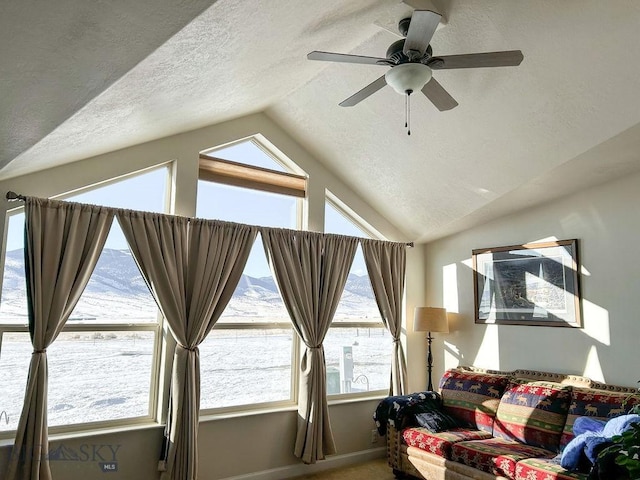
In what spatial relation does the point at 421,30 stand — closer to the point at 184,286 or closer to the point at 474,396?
the point at 184,286

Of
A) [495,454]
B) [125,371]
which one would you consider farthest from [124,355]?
[495,454]

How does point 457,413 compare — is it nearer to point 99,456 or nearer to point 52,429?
point 99,456

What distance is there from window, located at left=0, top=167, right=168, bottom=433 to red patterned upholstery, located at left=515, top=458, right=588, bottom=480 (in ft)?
9.10

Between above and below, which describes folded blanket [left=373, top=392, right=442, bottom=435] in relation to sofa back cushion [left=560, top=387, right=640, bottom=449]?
below

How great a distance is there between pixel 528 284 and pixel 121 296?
3560 millimetres

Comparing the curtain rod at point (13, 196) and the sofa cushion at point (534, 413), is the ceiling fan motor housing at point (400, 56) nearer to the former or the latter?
the curtain rod at point (13, 196)

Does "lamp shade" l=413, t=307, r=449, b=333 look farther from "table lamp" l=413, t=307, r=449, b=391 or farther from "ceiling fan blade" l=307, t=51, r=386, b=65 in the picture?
"ceiling fan blade" l=307, t=51, r=386, b=65

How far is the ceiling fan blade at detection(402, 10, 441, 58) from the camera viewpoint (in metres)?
2.18

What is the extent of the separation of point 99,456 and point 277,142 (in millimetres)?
3058

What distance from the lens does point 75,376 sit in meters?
3.54

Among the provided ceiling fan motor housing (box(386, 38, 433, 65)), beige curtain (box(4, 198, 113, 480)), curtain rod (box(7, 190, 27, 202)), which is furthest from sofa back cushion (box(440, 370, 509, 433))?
curtain rod (box(7, 190, 27, 202))

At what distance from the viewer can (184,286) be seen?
3.84 metres

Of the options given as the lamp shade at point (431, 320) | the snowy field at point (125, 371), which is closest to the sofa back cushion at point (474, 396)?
the lamp shade at point (431, 320)

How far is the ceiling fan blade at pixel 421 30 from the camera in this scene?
2180 mm
